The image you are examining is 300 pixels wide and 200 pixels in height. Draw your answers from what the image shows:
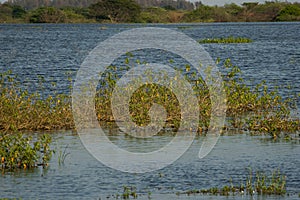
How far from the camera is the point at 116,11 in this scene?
5349 inches

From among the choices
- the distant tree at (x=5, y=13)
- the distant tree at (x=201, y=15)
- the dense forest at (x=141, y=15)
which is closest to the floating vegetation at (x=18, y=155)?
the dense forest at (x=141, y=15)

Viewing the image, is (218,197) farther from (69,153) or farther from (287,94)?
(287,94)

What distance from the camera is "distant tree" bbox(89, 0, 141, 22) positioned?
131m

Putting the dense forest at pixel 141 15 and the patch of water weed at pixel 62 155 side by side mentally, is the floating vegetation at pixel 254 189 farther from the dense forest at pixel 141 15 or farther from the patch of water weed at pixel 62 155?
the dense forest at pixel 141 15

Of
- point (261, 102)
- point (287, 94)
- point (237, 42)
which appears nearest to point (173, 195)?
point (261, 102)

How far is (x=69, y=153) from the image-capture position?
15.1 metres

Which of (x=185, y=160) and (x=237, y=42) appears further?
(x=237, y=42)

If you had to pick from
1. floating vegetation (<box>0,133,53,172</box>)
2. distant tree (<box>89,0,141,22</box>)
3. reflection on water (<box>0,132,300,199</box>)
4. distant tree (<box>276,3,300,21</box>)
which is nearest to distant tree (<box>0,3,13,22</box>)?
distant tree (<box>89,0,141,22</box>)

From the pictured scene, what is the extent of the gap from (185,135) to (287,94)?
27.8ft

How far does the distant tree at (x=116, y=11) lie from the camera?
5167 inches

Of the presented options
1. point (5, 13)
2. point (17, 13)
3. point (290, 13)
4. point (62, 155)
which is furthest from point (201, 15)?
point (62, 155)

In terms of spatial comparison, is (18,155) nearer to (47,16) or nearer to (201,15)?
(47,16)

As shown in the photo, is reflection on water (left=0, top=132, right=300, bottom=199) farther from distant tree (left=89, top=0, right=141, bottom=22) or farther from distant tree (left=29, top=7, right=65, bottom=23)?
distant tree (left=29, top=7, right=65, bottom=23)

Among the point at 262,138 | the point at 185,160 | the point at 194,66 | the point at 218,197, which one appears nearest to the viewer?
the point at 218,197
